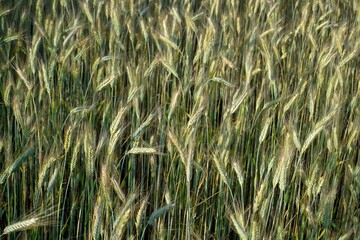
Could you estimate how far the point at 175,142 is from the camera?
53.2 inches

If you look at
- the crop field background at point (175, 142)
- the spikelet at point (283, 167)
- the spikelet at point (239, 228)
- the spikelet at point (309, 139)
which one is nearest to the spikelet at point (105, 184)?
the crop field background at point (175, 142)

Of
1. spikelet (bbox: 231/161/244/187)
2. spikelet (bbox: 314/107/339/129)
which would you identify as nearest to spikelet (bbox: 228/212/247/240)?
spikelet (bbox: 231/161/244/187)

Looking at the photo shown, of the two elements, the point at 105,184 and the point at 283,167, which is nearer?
the point at 105,184

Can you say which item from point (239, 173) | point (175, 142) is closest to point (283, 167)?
point (239, 173)

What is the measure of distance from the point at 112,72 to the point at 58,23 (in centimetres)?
43

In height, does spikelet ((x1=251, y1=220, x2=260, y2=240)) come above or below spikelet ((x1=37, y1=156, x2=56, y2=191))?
below

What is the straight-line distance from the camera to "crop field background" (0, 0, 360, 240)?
1.38m

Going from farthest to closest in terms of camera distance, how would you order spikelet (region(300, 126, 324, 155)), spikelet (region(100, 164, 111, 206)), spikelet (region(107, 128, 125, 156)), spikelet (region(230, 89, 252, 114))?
1. spikelet (region(230, 89, 252, 114))
2. spikelet (region(300, 126, 324, 155))
3. spikelet (region(107, 128, 125, 156))
4. spikelet (region(100, 164, 111, 206))

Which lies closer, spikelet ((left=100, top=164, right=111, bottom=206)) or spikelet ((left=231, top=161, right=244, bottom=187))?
spikelet ((left=100, top=164, right=111, bottom=206))

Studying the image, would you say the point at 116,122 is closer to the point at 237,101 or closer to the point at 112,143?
the point at 112,143

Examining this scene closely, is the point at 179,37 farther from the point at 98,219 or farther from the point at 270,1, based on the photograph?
the point at 98,219

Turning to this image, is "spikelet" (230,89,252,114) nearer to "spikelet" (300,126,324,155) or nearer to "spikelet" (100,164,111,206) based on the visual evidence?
"spikelet" (300,126,324,155)

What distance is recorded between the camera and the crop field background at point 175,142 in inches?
54.2

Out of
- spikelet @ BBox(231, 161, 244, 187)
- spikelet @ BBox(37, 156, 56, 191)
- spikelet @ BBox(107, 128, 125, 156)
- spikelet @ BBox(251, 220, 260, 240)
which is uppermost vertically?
spikelet @ BBox(107, 128, 125, 156)
